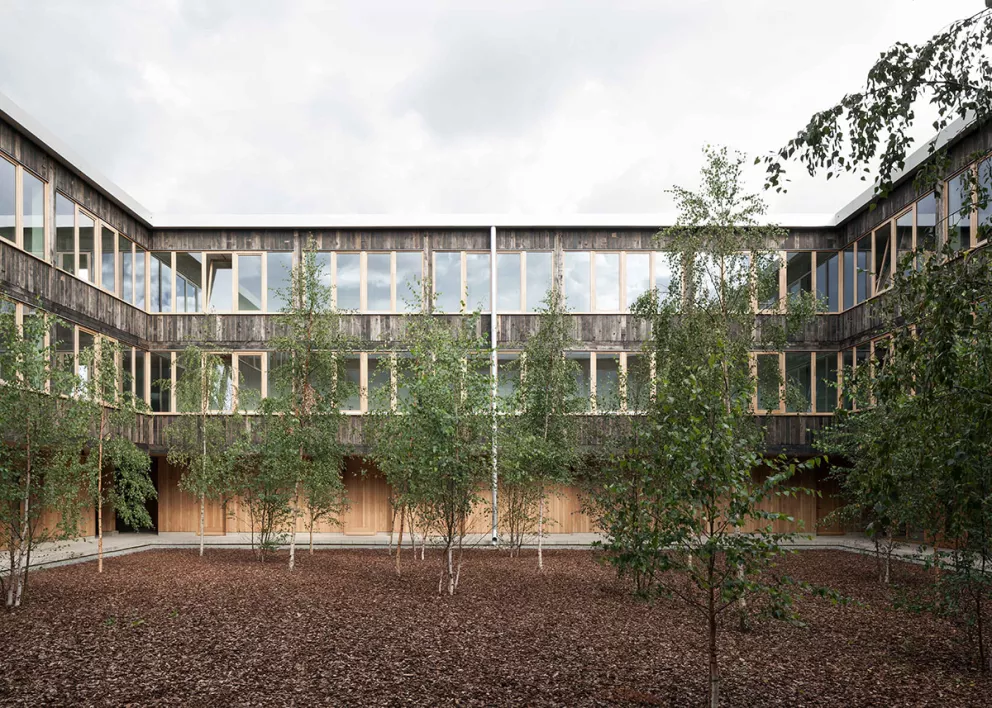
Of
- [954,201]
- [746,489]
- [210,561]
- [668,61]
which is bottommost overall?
[210,561]

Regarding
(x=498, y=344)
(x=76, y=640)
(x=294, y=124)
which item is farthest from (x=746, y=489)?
(x=294, y=124)

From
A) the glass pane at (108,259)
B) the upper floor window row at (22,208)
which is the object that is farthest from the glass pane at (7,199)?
the glass pane at (108,259)

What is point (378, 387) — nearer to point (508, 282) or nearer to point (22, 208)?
point (22, 208)

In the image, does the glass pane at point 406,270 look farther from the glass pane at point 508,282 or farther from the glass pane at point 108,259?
the glass pane at point 108,259

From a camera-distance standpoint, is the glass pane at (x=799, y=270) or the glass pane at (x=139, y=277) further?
the glass pane at (x=799, y=270)

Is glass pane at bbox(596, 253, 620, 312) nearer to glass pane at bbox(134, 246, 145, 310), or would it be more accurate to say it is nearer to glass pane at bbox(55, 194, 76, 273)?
glass pane at bbox(134, 246, 145, 310)

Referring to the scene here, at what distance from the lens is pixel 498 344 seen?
27.5 metres

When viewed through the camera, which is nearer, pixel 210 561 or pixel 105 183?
pixel 210 561

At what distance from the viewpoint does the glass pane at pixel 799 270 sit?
2762 centimetres

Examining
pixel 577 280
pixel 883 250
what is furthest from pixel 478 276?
pixel 883 250

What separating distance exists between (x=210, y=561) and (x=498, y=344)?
36.2 ft

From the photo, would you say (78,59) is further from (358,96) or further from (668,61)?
(668,61)

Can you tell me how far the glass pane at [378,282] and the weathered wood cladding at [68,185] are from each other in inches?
278

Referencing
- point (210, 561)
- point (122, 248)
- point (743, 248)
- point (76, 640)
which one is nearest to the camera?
point (76, 640)
